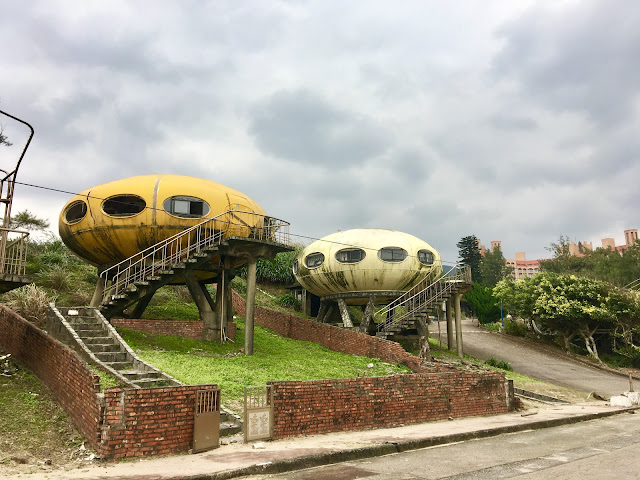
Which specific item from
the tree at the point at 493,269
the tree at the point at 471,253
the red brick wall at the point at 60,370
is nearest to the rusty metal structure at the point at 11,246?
the red brick wall at the point at 60,370

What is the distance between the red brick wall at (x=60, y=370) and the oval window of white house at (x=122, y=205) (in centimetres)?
578

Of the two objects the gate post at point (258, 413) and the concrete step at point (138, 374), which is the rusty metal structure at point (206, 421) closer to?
the gate post at point (258, 413)

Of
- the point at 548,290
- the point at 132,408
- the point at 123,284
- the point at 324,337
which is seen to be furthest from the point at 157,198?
the point at 548,290

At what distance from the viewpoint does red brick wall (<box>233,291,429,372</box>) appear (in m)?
20.9

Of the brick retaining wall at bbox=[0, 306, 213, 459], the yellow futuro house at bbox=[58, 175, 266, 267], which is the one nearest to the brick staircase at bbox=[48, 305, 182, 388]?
the brick retaining wall at bbox=[0, 306, 213, 459]

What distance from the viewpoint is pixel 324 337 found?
2547 centimetres

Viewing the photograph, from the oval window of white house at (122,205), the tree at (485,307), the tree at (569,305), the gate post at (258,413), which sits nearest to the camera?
the gate post at (258,413)

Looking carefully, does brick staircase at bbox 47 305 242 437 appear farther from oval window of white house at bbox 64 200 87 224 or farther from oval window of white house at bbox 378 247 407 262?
oval window of white house at bbox 378 247 407 262

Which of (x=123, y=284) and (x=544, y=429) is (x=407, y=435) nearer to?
(x=544, y=429)

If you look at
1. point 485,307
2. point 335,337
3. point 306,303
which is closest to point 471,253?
point 485,307

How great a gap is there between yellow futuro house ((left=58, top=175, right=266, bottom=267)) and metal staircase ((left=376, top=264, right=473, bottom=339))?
10123mm

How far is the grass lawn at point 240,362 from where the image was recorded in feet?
46.4

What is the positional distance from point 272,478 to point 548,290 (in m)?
32.9

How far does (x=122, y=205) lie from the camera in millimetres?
20297
